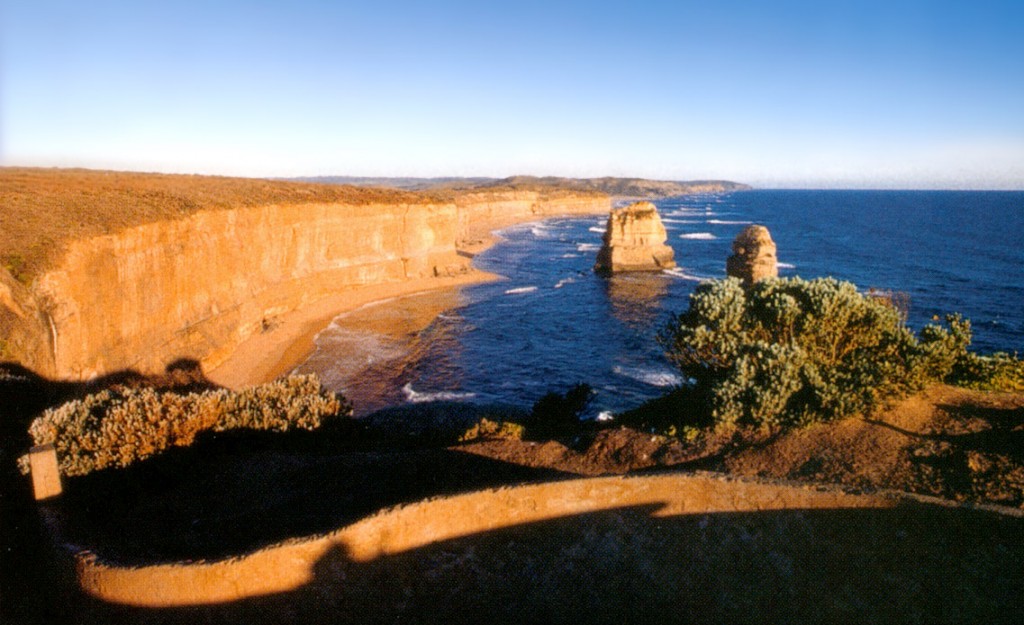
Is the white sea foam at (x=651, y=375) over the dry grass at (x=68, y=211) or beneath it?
beneath

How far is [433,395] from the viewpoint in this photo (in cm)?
2781

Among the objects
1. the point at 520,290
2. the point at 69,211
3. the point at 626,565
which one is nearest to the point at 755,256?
the point at 520,290

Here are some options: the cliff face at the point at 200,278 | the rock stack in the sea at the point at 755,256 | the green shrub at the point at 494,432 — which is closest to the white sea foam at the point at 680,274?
the rock stack in the sea at the point at 755,256

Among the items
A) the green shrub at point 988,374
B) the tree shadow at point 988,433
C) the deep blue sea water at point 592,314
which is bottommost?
the deep blue sea water at point 592,314

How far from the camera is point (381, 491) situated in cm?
1316

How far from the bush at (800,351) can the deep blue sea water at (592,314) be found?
1061cm

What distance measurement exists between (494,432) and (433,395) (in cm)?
1068

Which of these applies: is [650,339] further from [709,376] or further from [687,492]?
[687,492]

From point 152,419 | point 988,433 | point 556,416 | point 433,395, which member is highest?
point 988,433

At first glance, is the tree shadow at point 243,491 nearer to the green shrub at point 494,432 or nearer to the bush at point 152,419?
the bush at point 152,419

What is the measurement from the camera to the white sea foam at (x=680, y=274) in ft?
202

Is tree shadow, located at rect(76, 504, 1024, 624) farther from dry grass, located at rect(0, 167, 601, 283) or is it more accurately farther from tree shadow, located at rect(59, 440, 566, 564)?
dry grass, located at rect(0, 167, 601, 283)

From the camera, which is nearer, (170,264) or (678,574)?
(678,574)

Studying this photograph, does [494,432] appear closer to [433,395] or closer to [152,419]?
[152,419]
